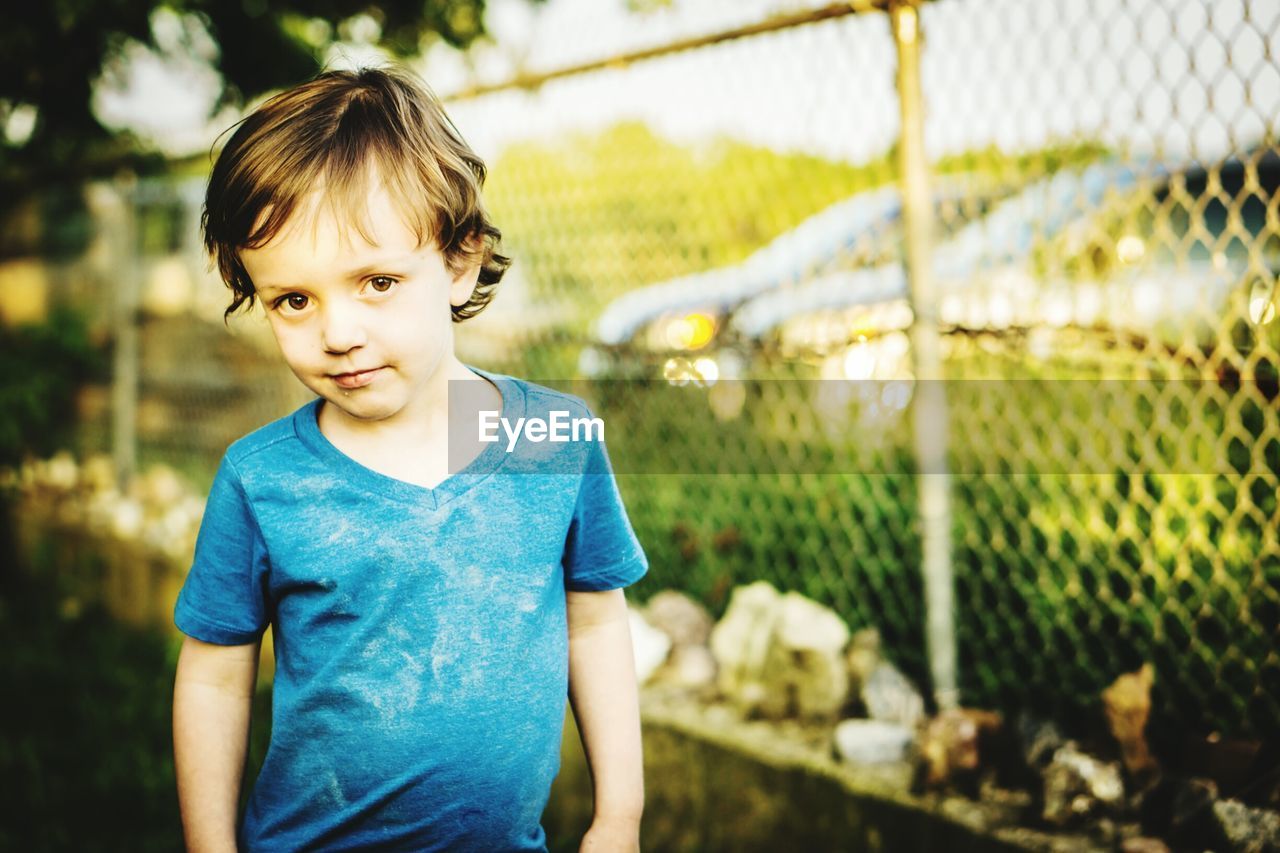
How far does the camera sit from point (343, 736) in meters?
1.30

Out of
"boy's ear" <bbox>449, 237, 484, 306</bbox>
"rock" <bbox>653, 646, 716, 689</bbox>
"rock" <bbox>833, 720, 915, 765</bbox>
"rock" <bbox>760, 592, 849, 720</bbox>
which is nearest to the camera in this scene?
"boy's ear" <bbox>449, 237, 484, 306</bbox>

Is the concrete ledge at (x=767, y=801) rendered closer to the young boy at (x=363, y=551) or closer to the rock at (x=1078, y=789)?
the rock at (x=1078, y=789)

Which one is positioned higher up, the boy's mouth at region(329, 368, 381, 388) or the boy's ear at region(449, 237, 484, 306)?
the boy's ear at region(449, 237, 484, 306)

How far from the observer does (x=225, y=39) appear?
172 inches

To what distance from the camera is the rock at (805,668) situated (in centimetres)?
268

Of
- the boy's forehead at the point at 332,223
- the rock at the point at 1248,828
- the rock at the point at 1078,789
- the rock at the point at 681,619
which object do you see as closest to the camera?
the boy's forehead at the point at 332,223

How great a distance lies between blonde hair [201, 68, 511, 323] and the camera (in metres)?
1.25

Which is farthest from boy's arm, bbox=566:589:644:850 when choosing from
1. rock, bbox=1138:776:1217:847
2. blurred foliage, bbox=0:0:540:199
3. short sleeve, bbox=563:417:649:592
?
blurred foliage, bbox=0:0:540:199

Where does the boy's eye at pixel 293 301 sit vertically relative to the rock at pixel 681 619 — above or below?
above

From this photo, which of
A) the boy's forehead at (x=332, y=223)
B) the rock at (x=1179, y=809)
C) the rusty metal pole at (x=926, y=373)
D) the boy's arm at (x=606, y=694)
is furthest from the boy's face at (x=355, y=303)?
the rock at (x=1179, y=809)

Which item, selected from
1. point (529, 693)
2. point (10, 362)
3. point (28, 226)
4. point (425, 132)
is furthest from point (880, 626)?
point (28, 226)

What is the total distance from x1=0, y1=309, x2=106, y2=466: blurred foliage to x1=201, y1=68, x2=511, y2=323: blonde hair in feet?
13.9

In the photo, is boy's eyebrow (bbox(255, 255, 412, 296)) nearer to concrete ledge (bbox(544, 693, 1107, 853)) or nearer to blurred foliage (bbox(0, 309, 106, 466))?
concrete ledge (bbox(544, 693, 1107, 853))

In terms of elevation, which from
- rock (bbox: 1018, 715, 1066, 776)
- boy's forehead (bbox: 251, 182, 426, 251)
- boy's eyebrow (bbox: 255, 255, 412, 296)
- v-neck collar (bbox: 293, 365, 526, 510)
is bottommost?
rock (bbox: 1018, 715, 1066, 776)
